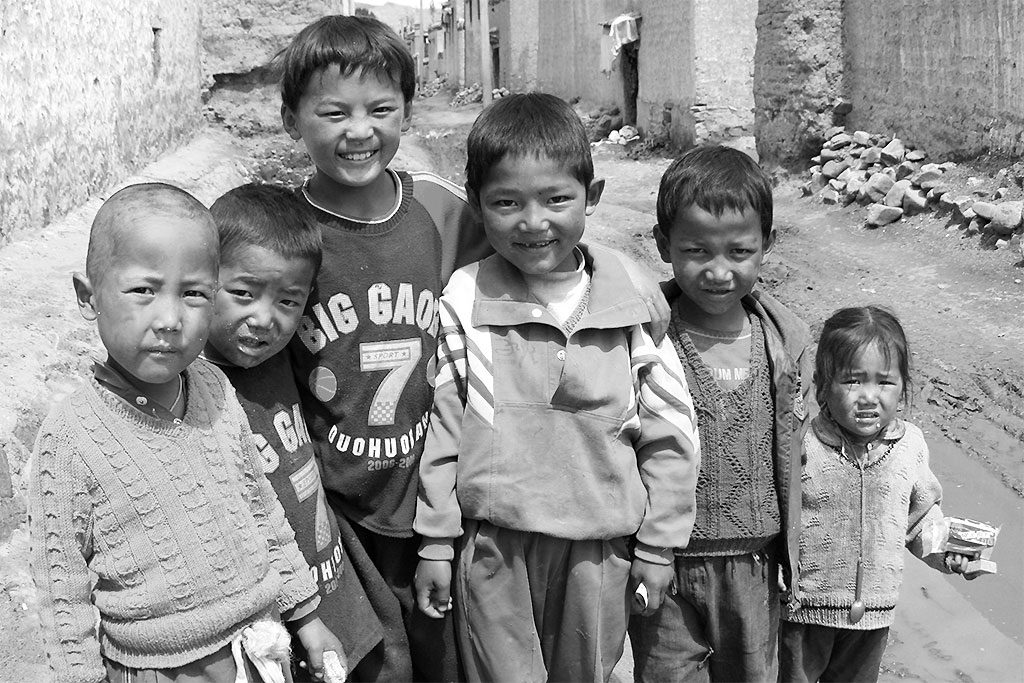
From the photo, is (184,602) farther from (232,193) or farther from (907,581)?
(907,581)

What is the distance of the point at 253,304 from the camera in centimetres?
173

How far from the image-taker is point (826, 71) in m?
9.46

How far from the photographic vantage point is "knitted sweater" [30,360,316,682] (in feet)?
4.66

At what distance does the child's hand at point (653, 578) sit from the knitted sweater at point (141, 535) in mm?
690

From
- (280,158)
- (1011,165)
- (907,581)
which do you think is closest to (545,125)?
(907,581)

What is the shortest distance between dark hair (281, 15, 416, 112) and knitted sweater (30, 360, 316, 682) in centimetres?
68

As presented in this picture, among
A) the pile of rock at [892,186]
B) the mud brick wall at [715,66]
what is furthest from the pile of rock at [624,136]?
the pile of rock at [892,186]

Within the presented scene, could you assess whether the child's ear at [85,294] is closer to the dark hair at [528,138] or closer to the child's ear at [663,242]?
→ the dark hair at [528,138]

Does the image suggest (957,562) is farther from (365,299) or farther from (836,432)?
(365,299)

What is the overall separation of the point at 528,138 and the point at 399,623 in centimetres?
103

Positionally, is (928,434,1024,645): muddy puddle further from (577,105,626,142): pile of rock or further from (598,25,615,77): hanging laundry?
(598,25,615,77): hanging laundry

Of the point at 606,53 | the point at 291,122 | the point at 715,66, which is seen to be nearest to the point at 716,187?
the point at 291,122

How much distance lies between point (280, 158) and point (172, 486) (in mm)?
5331

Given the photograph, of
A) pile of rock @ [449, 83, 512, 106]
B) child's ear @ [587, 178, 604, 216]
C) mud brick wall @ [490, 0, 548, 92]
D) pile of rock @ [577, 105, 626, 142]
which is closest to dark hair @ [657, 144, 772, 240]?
child's ear @ [587, 178, 604, 216]
